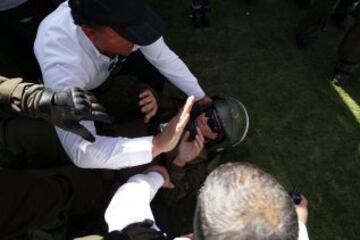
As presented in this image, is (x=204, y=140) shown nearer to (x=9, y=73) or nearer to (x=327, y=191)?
(x=327, y=191)

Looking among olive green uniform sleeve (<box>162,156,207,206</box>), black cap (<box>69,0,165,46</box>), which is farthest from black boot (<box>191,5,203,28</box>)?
black cap (<box>69,0,165,46</box>)

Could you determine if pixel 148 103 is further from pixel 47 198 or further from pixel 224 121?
pixel 47 198

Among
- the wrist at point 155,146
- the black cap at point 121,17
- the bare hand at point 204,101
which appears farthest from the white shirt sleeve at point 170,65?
the wrist at point 155,146

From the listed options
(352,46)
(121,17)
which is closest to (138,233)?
(121,17)

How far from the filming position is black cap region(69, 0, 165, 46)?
2381 millimetres

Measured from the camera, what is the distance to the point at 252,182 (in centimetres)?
165

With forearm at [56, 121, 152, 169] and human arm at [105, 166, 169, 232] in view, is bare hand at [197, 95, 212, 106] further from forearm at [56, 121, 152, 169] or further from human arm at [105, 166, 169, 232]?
human arm at [105, 166, 169, 232]

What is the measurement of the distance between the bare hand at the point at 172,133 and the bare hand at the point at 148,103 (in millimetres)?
414

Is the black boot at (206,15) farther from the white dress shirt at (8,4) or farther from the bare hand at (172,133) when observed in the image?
the bare hand at (172,133)

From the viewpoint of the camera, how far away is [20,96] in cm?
247

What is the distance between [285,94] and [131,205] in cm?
229

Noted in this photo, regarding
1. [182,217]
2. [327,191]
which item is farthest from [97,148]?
[327,191]

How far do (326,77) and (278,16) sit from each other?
0.84m

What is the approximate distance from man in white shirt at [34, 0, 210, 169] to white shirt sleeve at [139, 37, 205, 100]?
350 millimetres
